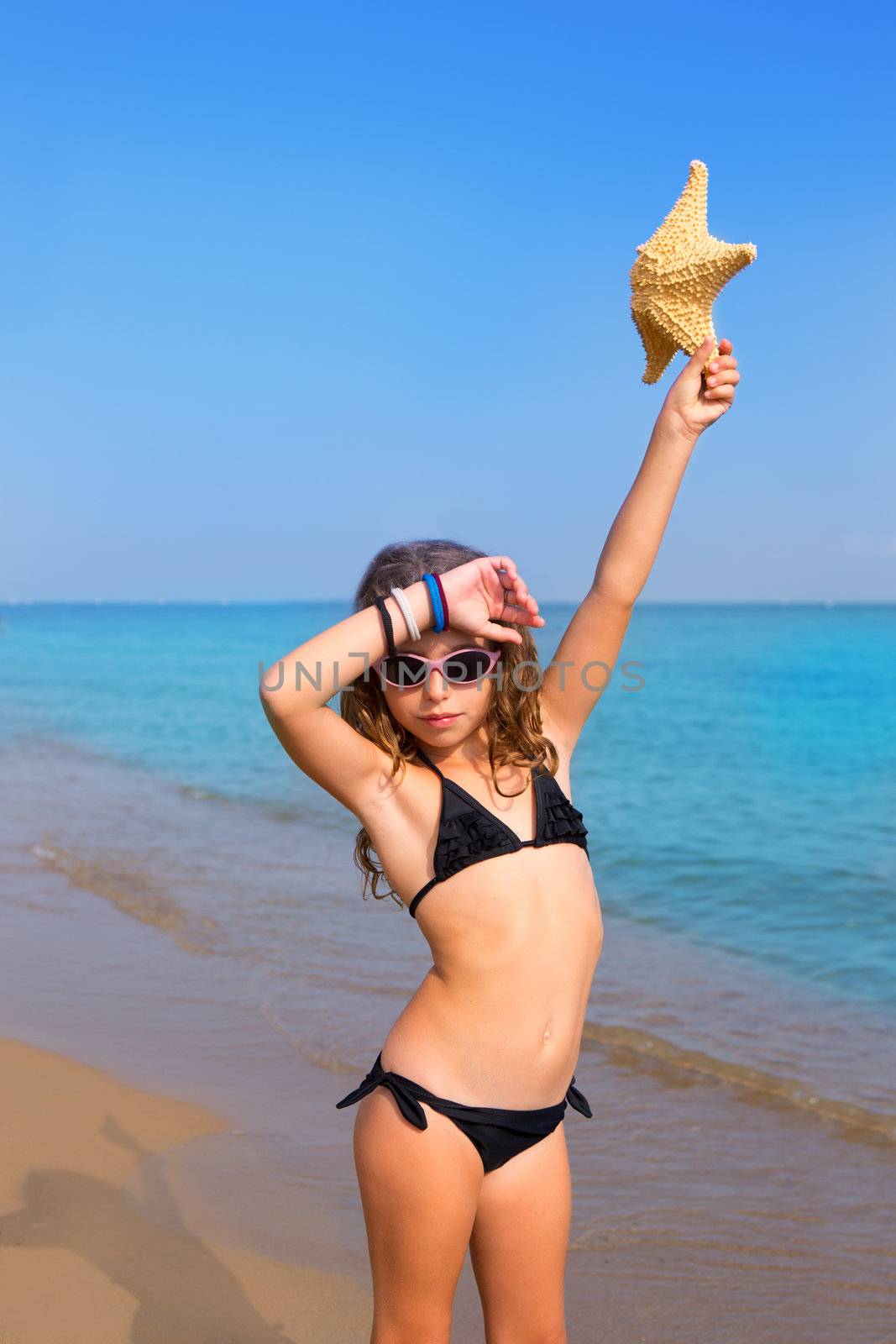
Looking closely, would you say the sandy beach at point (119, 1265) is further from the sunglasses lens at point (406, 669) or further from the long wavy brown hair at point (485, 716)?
the sunglasses lens at point (406, 669)

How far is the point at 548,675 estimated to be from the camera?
2.54m

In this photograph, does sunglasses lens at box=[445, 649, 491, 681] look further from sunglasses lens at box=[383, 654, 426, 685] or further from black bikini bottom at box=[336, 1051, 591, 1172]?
black bikini bottom at box=[336, 1051, 591, 1172]

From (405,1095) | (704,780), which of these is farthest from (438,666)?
(704,780)

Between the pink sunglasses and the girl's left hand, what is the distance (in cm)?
61

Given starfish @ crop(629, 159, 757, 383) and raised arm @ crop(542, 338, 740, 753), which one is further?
raised arm @ crop(542, 338, 740, 753)

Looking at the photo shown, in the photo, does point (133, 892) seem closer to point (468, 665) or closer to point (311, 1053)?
point (311, 1053)

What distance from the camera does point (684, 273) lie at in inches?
90.3

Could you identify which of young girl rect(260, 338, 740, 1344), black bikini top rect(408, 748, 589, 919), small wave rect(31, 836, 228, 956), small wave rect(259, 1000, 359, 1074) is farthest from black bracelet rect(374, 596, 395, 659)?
small wave rect(31, 836, 228, 956)

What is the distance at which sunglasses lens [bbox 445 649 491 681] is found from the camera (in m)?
2.24

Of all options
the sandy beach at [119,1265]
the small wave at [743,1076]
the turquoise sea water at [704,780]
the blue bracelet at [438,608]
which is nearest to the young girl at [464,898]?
the blue bracelet at [438,608]

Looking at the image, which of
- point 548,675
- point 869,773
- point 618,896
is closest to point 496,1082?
point 548,675

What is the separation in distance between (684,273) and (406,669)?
3.02ft

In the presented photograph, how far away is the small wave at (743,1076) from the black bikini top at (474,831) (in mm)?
3308

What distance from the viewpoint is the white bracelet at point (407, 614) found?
2111 mm
